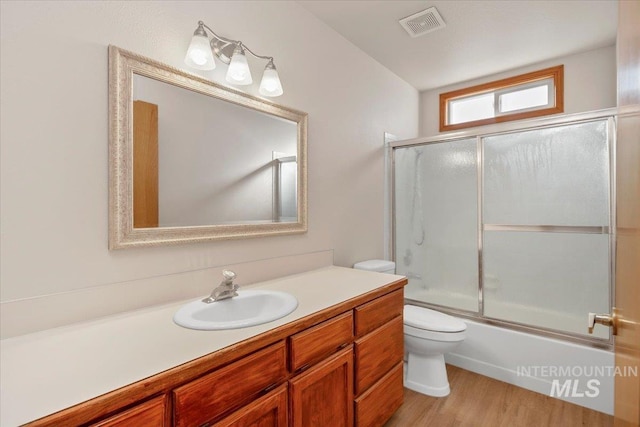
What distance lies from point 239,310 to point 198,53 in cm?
113

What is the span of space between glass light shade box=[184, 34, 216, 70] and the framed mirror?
7 centimetres

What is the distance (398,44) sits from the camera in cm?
249

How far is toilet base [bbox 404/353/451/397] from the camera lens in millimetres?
2127

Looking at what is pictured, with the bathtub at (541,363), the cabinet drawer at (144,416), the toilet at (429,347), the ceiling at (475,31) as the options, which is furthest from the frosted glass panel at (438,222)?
the cabinet drawer at (144,416)

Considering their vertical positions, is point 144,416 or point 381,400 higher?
point 144,416

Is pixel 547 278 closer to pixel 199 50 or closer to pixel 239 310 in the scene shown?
pixel 239 310

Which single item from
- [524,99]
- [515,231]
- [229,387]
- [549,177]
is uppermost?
[524,99]

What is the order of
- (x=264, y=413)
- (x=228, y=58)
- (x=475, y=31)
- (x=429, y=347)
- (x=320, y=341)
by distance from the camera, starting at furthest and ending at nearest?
(x=475, y=31) < (x=429, y=347) < (x=228, y=58) < (x=320, y=341) < (x=264, y=413)

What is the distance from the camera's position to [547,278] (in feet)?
7.73

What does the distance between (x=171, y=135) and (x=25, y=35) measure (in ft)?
1.75

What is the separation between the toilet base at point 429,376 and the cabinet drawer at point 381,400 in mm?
393

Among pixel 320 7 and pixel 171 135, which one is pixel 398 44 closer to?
pixel 320 7

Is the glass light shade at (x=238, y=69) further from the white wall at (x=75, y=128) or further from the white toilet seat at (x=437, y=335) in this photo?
the white toilet seat at (x=437, y=335)

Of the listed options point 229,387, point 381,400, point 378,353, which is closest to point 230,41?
point 229,387
